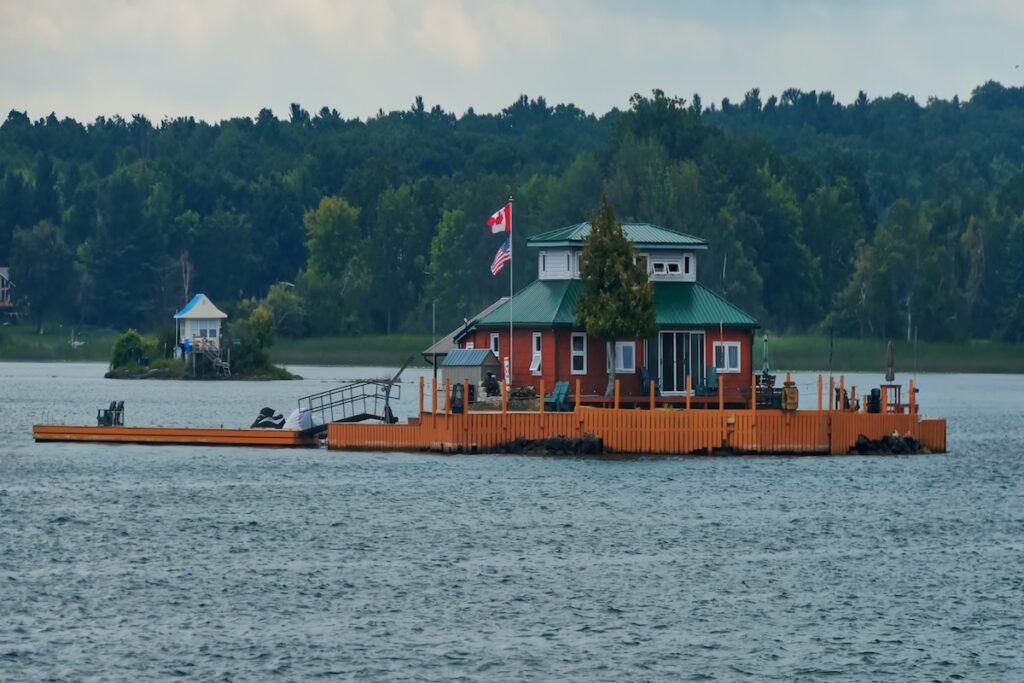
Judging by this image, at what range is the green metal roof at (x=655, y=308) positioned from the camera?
74.7 metres

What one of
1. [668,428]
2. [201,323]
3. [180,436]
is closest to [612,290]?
A: [668,428]

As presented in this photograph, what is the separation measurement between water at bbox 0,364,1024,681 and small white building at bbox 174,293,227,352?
79752 millimetres

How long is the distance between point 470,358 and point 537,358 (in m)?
2.49

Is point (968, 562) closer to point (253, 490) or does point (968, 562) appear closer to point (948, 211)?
point (253, 490)

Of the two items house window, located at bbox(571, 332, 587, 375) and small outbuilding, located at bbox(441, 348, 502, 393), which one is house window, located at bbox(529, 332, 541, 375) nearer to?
house window, located at bbox(571, 332, 587, 375)

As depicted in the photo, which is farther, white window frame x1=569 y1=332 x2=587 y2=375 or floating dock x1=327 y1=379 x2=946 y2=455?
white window frame x1=569 y1=332 x2=587 y2=375

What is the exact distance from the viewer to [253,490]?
66312 mm

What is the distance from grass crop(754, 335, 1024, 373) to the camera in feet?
566

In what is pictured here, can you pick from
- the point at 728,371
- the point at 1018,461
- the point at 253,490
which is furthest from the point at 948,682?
the point at 1018,461

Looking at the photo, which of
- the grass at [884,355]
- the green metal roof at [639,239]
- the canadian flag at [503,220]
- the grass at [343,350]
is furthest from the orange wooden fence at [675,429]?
the grass at [343,350]

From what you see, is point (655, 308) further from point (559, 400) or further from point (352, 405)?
point (352, 405)

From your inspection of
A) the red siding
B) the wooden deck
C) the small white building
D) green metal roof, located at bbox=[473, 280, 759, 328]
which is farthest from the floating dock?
the small white building

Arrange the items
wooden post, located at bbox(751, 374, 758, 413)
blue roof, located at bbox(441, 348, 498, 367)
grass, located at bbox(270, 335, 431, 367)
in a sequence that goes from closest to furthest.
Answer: wooden post, located at bbox(751, 374, 758, 413) < blue roof, located at bbox(441, 348, 498, 367) < grass, located at bbox(270, 335, 431, 367)

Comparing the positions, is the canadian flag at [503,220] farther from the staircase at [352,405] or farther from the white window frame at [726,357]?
the white window frame at [726,357]
